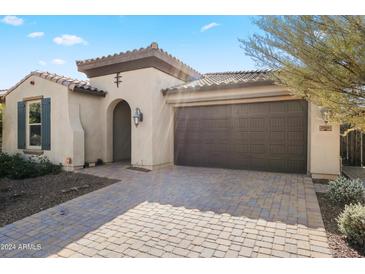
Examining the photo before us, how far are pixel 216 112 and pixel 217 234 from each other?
20.8ft

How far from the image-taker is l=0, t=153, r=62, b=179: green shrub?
317 inches

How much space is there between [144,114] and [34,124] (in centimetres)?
538

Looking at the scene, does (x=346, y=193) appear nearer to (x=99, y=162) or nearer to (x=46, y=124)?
(x=99, y=162)

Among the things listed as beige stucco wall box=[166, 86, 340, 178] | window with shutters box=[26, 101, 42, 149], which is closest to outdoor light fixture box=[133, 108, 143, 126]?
beige stucco wall box=[166, 86, 340, 178]

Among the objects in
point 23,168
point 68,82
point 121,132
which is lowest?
point 23,168

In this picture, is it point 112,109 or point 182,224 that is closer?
point 182,224

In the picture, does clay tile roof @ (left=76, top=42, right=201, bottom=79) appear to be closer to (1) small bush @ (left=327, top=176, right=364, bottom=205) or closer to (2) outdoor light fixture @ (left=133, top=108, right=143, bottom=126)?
(2) outdoor light fixture @ (left=133, top=108, right=143, bottom=126)

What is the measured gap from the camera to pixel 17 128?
10.3 m

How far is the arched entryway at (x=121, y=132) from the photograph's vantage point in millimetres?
10773

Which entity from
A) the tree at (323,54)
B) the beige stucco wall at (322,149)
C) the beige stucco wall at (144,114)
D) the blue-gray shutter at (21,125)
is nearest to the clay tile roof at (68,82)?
the beige stucco wall at (144,114)

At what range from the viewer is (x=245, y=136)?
28.4ft

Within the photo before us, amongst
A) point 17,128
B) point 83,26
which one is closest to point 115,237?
point 83,26

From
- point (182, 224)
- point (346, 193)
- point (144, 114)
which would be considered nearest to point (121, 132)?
point (144, 114)

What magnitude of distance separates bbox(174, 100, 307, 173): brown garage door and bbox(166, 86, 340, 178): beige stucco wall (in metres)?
0.28
